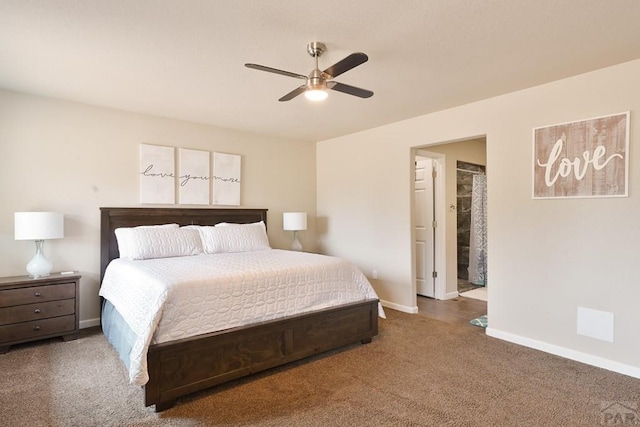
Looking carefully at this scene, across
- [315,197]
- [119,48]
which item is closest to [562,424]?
[119,48]

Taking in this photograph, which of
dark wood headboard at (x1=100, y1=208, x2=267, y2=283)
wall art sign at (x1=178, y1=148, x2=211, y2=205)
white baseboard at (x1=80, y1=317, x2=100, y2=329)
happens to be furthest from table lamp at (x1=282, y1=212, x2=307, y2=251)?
white baseboard at (x1=80, y1=317, x2=100, y2=329)

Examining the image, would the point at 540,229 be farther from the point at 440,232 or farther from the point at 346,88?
the point at 346,88

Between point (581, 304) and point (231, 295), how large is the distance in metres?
2.82

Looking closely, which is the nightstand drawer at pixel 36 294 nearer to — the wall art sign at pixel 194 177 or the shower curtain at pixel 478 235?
the wall art sign at pixel 194 177

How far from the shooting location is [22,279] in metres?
3.12

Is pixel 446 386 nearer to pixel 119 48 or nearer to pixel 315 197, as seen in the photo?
pixel 119 48

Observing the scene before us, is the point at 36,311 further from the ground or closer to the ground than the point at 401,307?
further from the ground

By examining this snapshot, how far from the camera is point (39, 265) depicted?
321 cm

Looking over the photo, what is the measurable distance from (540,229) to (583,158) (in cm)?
68

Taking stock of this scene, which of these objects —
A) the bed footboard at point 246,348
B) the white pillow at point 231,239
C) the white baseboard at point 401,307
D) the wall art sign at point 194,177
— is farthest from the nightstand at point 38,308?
the white baseboard at point 401,307

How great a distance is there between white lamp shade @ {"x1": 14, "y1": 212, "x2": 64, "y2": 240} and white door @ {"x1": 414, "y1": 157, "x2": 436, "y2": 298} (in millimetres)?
4329

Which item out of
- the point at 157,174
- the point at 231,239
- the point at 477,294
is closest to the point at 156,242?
Answer: the point at 231,239

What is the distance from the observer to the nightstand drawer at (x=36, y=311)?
2.97 m

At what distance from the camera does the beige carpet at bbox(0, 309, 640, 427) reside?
2059mm
